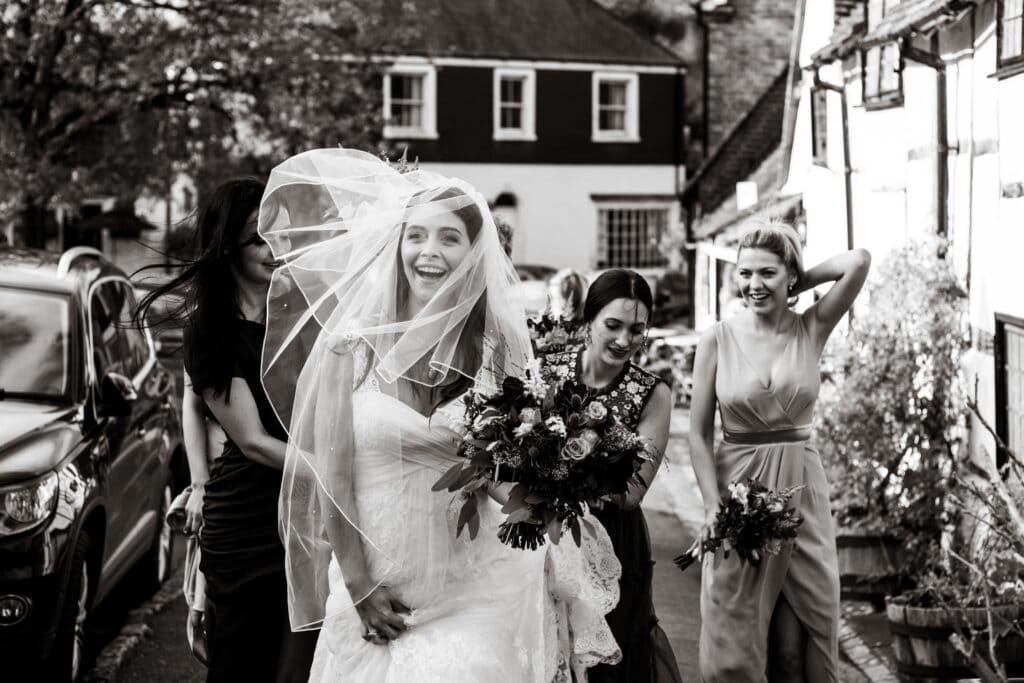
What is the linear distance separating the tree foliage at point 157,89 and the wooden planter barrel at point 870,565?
1336 centimetres

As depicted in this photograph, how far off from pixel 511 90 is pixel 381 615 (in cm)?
3903

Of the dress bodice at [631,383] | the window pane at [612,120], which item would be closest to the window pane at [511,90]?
the window pane at [612,120]

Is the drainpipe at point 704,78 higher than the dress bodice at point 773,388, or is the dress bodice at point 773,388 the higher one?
the drainpipe at point 704,78

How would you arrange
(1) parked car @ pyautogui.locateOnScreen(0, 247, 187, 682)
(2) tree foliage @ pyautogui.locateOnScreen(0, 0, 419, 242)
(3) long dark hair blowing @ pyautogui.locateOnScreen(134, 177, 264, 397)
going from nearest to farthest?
1. (3) long dark hair blowing @ pyautogui.locateOnScreen(134, 177, 264, 397)
2. (1) parked car @ pyautogui.locateOnScreen(0, 247, 187, 682)
3. (2) tree foliage @ pyautogui.locateOnScreen(0, 0, 419, 242)

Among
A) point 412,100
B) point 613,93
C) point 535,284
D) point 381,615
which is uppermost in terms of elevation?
point 613,93

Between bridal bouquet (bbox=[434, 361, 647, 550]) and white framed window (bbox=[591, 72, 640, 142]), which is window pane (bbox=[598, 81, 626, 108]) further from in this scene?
bridal bouquet (bbox=[434, 361, 647, 550])

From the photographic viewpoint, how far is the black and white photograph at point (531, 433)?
3.90m

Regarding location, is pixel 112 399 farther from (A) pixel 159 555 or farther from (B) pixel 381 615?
(B) pixel 381 615


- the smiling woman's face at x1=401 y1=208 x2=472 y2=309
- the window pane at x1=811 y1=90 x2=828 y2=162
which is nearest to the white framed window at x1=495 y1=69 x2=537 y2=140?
the window pane at x1=811 y1=90 x2=828 y2=162

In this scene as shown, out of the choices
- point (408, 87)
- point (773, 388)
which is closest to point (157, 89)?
point (773, 388)

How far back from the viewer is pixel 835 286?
5832 millimetres

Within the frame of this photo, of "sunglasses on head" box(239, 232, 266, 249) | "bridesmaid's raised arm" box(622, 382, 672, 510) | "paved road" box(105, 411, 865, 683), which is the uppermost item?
"sunglasses on head" box(239, 232, 266, 249)

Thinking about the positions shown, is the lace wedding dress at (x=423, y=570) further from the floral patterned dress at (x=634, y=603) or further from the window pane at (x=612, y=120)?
the window pane at (x=612, y=120)

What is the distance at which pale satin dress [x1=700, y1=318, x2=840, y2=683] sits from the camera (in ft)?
18.8
